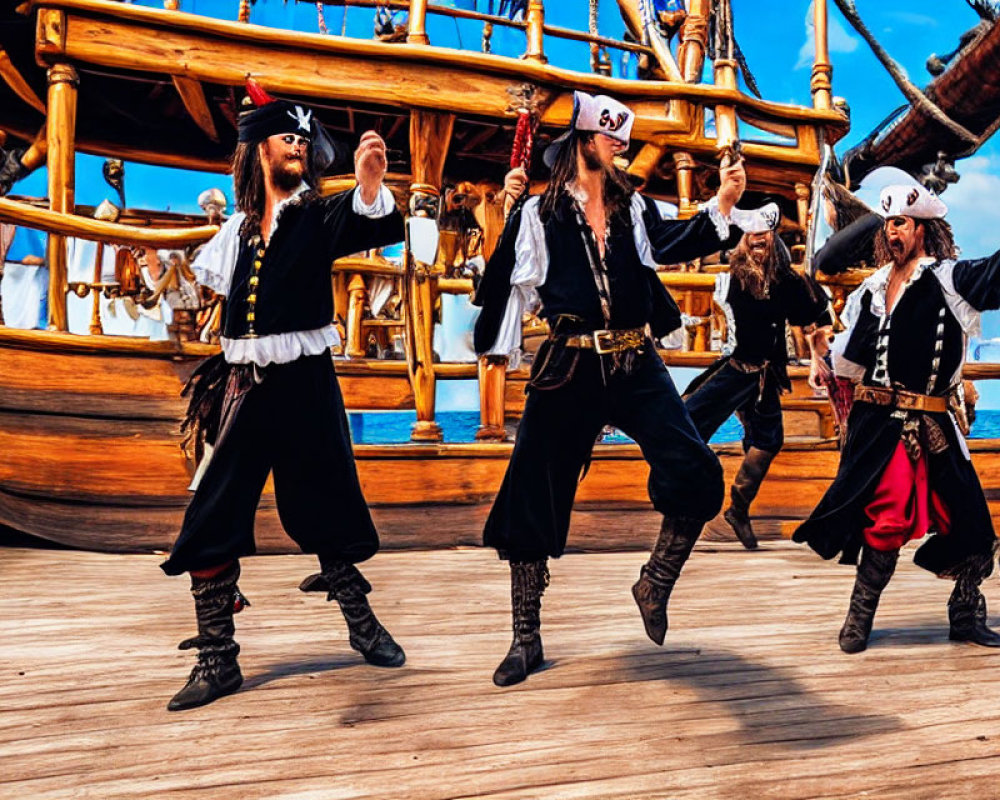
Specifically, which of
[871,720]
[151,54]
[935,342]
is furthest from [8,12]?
[871,720]

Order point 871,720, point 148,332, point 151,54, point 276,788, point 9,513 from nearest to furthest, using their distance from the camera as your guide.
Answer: point 276,788 → point 871,720 → point 9,513 → point 151,54 → point 148,332

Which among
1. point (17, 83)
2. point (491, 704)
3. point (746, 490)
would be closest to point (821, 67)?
point (746, 490)

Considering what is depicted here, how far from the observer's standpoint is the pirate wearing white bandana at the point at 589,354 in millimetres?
3000

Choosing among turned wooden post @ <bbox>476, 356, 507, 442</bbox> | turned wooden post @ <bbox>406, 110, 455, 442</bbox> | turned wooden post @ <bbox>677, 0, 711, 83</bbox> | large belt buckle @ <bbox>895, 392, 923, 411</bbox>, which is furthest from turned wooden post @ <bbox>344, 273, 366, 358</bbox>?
large belt buckle @ <bbox>895, 392, 923, 411</bbox>

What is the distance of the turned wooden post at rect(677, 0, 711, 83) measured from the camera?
793cm

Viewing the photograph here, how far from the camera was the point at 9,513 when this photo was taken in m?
5.09

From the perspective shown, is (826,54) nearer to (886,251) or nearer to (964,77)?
(886,251)

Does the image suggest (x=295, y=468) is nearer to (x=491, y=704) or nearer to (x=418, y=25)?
(x=491, y=704)

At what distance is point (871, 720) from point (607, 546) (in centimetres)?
346

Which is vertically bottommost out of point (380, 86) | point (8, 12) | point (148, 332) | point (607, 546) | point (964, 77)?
point (607, 546)

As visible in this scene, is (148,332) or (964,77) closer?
(148,332)

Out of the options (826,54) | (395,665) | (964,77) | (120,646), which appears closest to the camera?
(395,665)

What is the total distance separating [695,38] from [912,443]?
5.65 m

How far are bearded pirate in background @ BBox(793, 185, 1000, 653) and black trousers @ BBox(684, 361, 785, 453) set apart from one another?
86.4 inches
